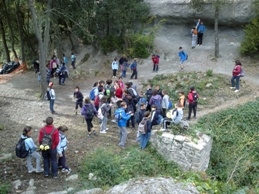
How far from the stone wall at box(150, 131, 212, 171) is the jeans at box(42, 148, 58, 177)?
11.6 ft

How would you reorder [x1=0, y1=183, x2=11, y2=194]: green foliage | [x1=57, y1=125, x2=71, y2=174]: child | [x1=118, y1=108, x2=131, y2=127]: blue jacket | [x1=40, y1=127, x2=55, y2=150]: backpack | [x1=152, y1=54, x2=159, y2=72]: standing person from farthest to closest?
A: [x1=152, y1=54, x2=159, y2=72]: standing person, [x1=118, y1=108, x2=131, y2=127]: blue jacket, [x1=57, y1=125, x2=71, y2=174]: child, [x1=40, y1=127, x2=55, y2=150]: backpack, [x1=0, y1=183, x2=11, y2=194]: green foliage

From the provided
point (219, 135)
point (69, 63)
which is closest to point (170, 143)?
point (219, 135)

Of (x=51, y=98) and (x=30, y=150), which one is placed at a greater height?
(x=51, y=98)

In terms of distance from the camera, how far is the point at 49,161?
11023 mm

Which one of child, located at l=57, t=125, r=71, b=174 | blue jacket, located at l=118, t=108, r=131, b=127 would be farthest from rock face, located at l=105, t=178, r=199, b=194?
blue jacket, located at l=118, t=108, r=131, b=127

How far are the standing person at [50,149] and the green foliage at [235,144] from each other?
5.09 meters

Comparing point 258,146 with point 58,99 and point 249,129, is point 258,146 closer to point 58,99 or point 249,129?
point 249,129

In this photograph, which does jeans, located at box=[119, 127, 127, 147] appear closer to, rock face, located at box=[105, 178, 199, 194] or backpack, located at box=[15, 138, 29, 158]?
backpack, located at box=[15, 138, 29, 158]

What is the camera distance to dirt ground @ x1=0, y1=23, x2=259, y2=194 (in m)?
11.9

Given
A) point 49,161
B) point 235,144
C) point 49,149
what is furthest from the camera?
point 235,144

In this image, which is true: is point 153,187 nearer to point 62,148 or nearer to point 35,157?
point 62,148

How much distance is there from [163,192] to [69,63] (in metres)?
20.9

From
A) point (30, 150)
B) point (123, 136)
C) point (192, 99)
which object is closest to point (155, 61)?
point (192, 99)

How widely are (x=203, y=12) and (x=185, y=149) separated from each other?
1483cm
